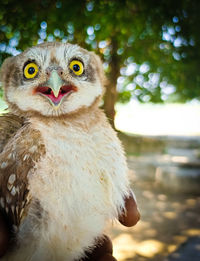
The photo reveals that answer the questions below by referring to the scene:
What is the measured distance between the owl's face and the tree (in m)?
0.44

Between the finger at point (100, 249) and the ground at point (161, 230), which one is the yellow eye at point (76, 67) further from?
the ground at point (161, 230)

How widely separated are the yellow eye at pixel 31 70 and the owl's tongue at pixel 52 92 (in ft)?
0.25

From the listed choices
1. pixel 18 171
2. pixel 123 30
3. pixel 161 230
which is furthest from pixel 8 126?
pixel 161 230

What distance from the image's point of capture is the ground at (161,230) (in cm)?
364

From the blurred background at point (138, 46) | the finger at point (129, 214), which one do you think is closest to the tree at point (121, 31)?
the blurred background at point (138, 46)

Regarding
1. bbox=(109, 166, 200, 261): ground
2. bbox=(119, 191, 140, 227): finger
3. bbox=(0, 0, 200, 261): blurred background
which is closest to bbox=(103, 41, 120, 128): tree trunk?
bbox=(0, 0, 200, 261): blurred background

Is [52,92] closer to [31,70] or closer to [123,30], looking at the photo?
[31,70]

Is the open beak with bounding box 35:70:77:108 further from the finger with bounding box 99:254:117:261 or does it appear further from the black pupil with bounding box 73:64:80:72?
the finger with bounding box 99:254:117:261

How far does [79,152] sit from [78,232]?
0.37 metres

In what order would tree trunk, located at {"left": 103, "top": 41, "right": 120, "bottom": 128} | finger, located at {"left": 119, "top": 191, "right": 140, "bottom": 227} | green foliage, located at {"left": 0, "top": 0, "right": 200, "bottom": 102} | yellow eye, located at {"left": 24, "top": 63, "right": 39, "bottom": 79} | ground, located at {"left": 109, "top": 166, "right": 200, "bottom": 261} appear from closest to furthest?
yellow eye, located at {"left": 24, "top": 63, "right": 39, "bottom": 79} < finger, located at {"left": 119, "top": 191, "right": 140, "bottom": 227} < green foliage, located at {"left": 0, "top": 0, "right": 200, "bottom": 102} < tree trunk, located at {"left": 103, "top": 41, "right": 120, "bottom": 128} < ground, located at {"left": 109, "top": 166, "right": 200, "bottom": 261}

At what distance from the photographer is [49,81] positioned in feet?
3.76

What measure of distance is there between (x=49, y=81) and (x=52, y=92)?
56 millimetres

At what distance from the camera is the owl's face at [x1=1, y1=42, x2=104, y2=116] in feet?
3.87

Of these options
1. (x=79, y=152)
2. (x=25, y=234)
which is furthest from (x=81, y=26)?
(x=25, y=234)
